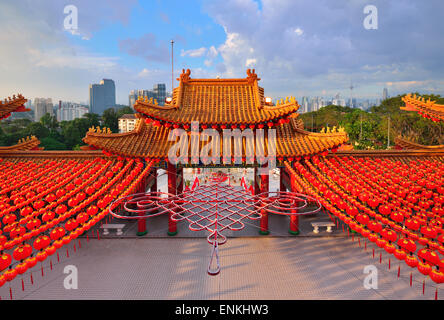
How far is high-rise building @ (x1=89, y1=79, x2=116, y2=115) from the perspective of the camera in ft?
408

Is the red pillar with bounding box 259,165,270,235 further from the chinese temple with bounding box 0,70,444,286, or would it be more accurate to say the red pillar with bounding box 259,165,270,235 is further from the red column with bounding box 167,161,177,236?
the red column with bounding box 167,161,177,236

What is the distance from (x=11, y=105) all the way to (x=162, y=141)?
25.5 ft

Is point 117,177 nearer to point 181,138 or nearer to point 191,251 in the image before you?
point 181,138

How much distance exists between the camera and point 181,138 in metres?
11.5


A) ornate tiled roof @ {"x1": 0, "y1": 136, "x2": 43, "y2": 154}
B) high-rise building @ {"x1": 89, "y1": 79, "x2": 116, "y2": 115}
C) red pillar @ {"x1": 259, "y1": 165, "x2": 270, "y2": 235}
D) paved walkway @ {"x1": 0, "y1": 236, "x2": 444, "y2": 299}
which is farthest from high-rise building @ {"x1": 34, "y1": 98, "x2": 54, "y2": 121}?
red pillar @ {"x1": 259, "y1": 165, "x2": 270, "y2": 235}

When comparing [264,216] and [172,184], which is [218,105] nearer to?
[172,184]

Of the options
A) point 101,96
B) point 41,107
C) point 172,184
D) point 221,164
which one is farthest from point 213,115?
point 101,96

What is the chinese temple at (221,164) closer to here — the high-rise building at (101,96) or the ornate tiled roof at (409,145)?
the ornate tiled roof at (409,145)

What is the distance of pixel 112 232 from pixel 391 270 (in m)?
13.0

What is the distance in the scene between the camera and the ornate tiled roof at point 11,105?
11664 millimetres

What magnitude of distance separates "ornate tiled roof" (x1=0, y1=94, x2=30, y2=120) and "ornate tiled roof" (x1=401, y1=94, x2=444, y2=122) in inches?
768

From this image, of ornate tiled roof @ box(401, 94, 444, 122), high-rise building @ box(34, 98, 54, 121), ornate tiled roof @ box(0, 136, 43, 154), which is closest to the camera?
ornate tiled roof @ box(401, 94, 444, 122)

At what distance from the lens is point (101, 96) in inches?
5032

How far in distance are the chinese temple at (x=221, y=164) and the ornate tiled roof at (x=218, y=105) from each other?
5cm
